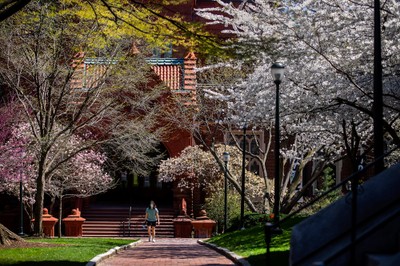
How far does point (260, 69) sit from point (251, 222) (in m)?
7.85

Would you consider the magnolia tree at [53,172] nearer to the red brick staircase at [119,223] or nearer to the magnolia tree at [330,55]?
the red brick staircase at [119,223]

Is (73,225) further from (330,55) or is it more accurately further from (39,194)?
(330,55)

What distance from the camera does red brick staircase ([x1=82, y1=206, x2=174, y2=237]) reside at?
33781 millimetres

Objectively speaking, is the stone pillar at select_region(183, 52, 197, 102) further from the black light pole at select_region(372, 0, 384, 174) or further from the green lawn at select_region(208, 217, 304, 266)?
the black light pole at select_region(372, 0, 384, 174)

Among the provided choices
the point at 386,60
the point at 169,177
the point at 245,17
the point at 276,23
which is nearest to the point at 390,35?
the point at 386,60

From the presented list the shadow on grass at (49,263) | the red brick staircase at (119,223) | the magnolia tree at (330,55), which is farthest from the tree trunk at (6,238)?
the red brick staircase at (119,223)

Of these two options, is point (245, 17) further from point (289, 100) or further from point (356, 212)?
point (356, 212)

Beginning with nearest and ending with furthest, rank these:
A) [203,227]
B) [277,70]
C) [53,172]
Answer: [277,70] < [53,172] < [203,227]

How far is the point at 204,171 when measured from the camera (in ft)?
120

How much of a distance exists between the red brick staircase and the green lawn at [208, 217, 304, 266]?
1274cm

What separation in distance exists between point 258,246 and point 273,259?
388 cm

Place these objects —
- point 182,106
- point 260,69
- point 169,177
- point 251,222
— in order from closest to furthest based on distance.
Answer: point 260,69 < point 251,222 < point 182,106 < point 169,177

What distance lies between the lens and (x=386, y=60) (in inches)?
577

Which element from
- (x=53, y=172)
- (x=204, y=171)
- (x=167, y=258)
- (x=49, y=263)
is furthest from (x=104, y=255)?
(x=204, y=171)
